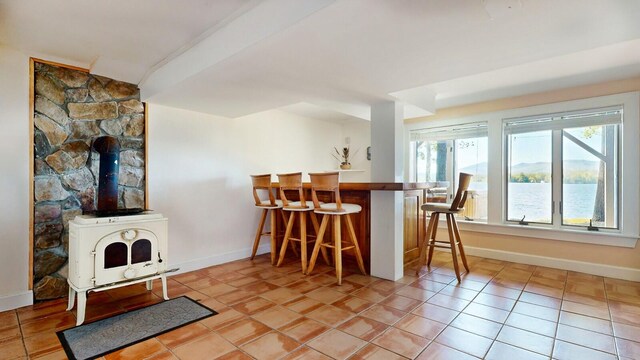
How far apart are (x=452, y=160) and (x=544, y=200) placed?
A: 1.24m

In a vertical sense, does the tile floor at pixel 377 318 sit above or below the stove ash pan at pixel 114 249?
below

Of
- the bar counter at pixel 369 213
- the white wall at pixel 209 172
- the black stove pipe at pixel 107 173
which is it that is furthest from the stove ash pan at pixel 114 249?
the bar counter at pixel 369 213

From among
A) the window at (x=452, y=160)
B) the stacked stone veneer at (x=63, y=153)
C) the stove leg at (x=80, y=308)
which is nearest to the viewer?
the stove leg at (x=80, y=308)

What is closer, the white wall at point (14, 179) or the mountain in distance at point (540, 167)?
the white wall at point (14, 179)

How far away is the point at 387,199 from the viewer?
3.09 m

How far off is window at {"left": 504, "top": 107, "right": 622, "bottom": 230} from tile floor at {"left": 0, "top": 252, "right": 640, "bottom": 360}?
750 mm

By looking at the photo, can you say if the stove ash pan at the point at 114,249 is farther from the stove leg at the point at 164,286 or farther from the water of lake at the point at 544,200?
the water of lake at the point at 544,200

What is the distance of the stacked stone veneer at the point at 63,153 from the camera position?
2498mm

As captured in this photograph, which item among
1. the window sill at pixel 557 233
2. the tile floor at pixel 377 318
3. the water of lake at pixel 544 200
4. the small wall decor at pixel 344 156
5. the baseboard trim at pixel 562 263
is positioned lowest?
the tile floor at pixel 377 318

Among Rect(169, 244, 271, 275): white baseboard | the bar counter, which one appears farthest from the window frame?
Rect(169, 244, 271, 275): white baseboard

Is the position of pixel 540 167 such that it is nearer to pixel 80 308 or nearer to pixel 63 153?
pixel 80 308

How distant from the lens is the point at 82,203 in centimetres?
270

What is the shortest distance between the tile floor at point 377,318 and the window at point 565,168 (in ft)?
2.46

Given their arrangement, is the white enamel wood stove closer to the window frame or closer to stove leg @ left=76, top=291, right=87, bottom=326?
stove leg @ left=76, top=291, right=87, bottom=326
